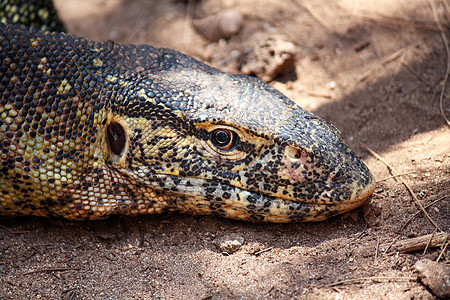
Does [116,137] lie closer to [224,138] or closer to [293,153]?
[224,138]

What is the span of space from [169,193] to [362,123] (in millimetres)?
2724

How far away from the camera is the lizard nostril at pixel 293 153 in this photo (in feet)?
12.3

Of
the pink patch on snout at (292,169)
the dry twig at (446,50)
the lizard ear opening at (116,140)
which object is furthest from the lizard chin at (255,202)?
the dry twig at (446,50)

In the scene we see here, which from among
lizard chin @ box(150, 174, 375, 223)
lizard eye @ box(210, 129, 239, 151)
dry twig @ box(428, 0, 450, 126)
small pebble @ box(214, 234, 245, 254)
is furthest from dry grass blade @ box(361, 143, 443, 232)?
lizard eye @ box(210, 129, 239, 151)

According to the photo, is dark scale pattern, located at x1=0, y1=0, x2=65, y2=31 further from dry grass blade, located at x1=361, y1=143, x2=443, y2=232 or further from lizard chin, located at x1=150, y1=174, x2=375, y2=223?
dry grass blade, located at x1=361, y1=143, x2=443, y2=232

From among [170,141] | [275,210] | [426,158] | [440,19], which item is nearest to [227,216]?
[275,210]

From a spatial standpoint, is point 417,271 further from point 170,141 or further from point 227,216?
point 170,141

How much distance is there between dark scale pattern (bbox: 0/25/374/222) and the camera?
12.5ft

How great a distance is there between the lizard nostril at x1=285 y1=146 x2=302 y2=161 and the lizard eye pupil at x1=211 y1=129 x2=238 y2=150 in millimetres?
445

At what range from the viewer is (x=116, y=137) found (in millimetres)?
4051

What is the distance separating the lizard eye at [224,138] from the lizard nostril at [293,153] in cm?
43

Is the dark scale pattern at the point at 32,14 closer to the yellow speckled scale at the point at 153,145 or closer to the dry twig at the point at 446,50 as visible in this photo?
the yellow speckled scale at the point at 153,145

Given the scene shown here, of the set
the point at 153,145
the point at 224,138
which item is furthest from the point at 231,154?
the point at 153,145

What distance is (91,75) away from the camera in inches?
162
